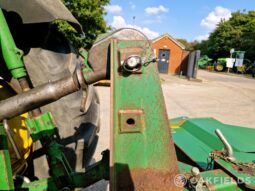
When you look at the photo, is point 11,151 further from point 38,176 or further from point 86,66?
point 86,66

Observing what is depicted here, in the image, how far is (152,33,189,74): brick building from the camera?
60.1ft

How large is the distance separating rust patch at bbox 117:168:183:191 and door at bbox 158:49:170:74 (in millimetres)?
17674

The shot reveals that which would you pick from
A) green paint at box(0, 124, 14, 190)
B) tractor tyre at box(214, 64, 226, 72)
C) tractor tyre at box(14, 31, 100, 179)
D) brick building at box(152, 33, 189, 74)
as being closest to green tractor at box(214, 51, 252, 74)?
tractor tyre at box(214, 64, 226, 72)

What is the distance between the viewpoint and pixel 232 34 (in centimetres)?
2939

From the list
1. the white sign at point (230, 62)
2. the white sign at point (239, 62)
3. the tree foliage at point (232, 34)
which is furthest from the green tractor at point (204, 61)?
the white sign at point (239, 62)

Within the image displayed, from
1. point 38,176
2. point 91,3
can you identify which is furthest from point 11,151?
point 91,3

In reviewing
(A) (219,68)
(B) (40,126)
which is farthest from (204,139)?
(A) (219,68)

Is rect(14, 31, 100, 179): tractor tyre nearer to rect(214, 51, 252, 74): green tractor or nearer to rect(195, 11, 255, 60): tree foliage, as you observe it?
rect(214, 51, 252, 74): green tractor

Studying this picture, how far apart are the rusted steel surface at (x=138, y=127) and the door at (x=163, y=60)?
17669 mm

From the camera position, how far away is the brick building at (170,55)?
18312 mm

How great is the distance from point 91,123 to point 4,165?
0.75 meters

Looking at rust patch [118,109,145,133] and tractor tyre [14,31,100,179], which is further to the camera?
tractor tyre [14,31,100,179]

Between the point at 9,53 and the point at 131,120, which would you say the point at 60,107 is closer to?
the point at 9,53

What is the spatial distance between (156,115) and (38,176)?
3.37 ft
